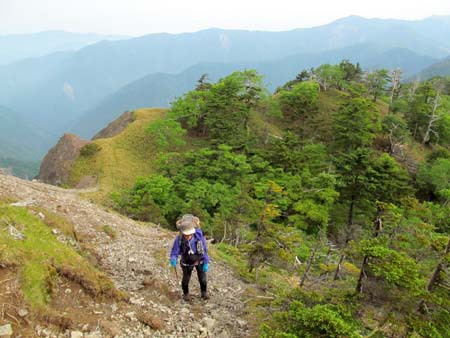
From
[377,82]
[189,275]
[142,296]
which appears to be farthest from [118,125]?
[189,275]

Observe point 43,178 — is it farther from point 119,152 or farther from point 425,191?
point 425,191

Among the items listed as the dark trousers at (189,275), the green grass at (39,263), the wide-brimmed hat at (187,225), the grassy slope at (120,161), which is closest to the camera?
the green grass at (39,263)

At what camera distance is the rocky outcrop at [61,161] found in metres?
35.8

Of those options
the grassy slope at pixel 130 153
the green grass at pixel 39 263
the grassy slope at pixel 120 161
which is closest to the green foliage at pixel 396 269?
the green grass at pixel 39 263

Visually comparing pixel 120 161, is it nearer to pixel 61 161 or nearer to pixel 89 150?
pixel 89 150

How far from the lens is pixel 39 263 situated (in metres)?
6.73

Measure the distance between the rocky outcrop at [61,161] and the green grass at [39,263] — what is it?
94.2 feet

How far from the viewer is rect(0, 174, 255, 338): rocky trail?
6613 millimetres

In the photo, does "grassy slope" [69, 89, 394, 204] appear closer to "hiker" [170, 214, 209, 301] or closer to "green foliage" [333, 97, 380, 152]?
"green foliage" [333, 97, 380, 152]

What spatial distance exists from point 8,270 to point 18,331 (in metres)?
1.26

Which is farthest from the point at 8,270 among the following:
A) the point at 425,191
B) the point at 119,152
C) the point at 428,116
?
the point at 428,116

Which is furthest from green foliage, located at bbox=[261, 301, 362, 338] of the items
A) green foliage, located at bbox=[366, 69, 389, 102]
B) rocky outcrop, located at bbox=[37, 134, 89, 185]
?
green foliage, located at bbox=[366, 69, 389, 102]

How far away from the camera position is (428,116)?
151ft

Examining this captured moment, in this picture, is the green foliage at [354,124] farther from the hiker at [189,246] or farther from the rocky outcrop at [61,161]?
the hiker at [189,246]
